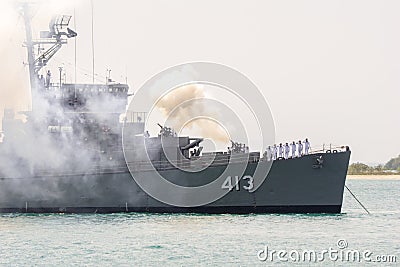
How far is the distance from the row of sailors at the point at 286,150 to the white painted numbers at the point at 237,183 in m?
1.26

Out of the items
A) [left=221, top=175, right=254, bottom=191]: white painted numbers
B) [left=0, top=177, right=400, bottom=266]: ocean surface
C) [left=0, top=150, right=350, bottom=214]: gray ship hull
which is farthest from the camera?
[left=221, top=175, right=254, bottom=191]: white painted numbers

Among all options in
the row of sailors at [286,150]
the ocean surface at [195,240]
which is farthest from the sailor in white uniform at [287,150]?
the ocean surface at [195,240]

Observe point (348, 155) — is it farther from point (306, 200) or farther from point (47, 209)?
point (47, 209)

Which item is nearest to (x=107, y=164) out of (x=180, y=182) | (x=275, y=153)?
(x=180, y=182)

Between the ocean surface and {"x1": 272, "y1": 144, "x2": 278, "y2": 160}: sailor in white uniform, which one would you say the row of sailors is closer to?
{"x1": 272, "y1": 144, "x2": 278, "y2": 160}: sailor in white uniform

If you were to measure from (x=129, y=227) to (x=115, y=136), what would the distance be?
26.8 ft

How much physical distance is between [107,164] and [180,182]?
12.1 ft

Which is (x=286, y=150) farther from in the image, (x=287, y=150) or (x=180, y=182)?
(x=180, y=182)

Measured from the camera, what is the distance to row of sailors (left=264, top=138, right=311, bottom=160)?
42.3 m

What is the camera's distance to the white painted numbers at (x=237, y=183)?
42.6 m

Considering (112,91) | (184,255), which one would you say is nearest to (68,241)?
(184,255)

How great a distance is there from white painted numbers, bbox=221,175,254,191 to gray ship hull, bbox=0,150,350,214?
0.23m

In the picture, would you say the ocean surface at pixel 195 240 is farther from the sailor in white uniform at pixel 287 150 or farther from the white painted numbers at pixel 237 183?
the sailor in white uniform at pixel 287 150

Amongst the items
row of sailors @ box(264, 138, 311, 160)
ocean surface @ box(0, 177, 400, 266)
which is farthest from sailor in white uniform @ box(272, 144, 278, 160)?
ocean surface @ box(0, 177, 400, 266)
